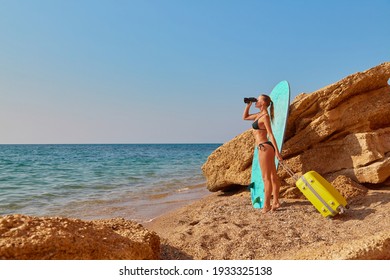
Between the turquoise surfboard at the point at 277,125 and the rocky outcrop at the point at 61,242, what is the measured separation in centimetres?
343

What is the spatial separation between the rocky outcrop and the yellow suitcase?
2.85 m

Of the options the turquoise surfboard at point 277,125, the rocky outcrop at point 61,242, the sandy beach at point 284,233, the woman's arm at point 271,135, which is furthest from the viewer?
the turquoise surfboard at point 277,125

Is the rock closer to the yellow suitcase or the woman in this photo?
the woman

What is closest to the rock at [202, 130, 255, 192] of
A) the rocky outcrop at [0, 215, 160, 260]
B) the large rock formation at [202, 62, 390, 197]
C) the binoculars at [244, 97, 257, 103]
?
the large rock formation at [202, 62, 390, 197]

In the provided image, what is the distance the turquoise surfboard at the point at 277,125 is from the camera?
560cm

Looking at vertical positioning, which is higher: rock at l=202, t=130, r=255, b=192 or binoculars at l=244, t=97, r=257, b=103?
binoculars at l=244, t=97, r=257, b=103

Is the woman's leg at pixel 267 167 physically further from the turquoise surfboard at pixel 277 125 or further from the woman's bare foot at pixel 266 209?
the turquoise surfboard at pixel 277 125

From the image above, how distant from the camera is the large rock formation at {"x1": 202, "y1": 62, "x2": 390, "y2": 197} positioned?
562 cm

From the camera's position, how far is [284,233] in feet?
13.3

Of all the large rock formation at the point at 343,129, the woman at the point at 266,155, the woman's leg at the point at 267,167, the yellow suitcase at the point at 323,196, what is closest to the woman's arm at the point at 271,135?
the woman at the point at 266,155

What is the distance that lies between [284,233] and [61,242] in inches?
111

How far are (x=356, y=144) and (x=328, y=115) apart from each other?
2.33 feet

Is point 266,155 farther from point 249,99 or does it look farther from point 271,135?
point 249,99

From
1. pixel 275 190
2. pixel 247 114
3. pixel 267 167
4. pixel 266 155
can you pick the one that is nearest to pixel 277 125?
pixel 247 114
